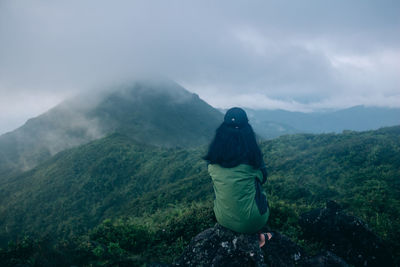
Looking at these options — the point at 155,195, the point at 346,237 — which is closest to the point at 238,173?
the point at 346,237

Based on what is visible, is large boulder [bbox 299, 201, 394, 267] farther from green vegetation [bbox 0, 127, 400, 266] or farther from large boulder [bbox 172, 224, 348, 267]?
large boulder [bbox 172, 224, 348, 267]

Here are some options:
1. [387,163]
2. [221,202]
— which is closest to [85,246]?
[221,202]

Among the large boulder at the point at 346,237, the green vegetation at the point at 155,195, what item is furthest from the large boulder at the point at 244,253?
the green vegetation at the point at 155,195

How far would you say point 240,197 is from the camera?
4.27 meters

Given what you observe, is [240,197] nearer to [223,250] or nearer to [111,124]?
[223,250]

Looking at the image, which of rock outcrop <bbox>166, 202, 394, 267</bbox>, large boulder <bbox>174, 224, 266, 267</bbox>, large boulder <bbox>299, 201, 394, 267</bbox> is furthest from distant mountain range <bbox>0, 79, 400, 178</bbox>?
large boulder <bbox>299, 201, 394, 267</bbox>

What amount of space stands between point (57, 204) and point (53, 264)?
2091 centimetres

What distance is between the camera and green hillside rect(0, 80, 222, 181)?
5009 cm

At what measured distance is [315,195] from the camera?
11281 millimetres

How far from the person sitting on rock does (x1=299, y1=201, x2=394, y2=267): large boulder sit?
112 inches

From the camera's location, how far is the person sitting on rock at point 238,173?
168 inches

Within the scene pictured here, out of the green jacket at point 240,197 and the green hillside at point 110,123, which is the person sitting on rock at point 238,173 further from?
the green hillside at point 110,123

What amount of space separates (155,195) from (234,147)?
48.7ft

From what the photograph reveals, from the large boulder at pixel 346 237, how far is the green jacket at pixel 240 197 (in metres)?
2.83
